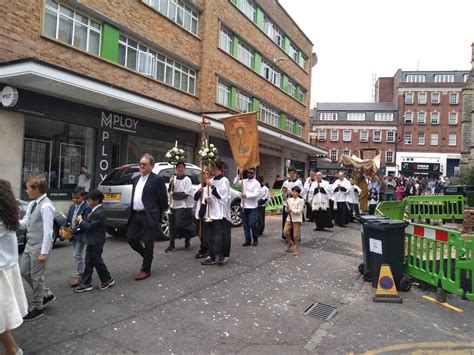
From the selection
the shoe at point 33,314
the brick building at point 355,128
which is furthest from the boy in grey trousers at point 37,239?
the brick building at point 355,128

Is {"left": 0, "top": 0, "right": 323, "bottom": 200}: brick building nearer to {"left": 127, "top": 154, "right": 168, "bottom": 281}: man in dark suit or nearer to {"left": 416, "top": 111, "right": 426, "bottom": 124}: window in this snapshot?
{"left": 127, "top": 154, "right": 168, "bottom": 281}: man in dark suit

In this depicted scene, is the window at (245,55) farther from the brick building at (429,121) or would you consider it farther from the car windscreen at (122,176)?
the brick building at (429,121)

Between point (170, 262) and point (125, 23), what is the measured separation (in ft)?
37.4

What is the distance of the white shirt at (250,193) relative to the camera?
29.4 ft

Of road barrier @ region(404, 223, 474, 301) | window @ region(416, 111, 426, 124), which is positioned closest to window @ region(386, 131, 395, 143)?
window @ region(416, 111, 426, 124)

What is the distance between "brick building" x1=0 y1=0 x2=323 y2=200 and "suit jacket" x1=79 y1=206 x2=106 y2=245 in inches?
257

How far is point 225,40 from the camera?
71.9ft

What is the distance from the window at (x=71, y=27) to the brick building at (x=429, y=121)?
52.1 meters

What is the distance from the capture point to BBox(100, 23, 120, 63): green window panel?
46.4 ft

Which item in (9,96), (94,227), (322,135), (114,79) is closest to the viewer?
(94,227)

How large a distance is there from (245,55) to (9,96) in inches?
643

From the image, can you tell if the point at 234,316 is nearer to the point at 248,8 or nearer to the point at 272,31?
the point at 248,8

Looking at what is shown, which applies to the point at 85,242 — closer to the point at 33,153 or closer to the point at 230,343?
the point at 230,343

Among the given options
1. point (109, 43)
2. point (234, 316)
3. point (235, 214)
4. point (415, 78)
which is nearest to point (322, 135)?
point (415, 78)
